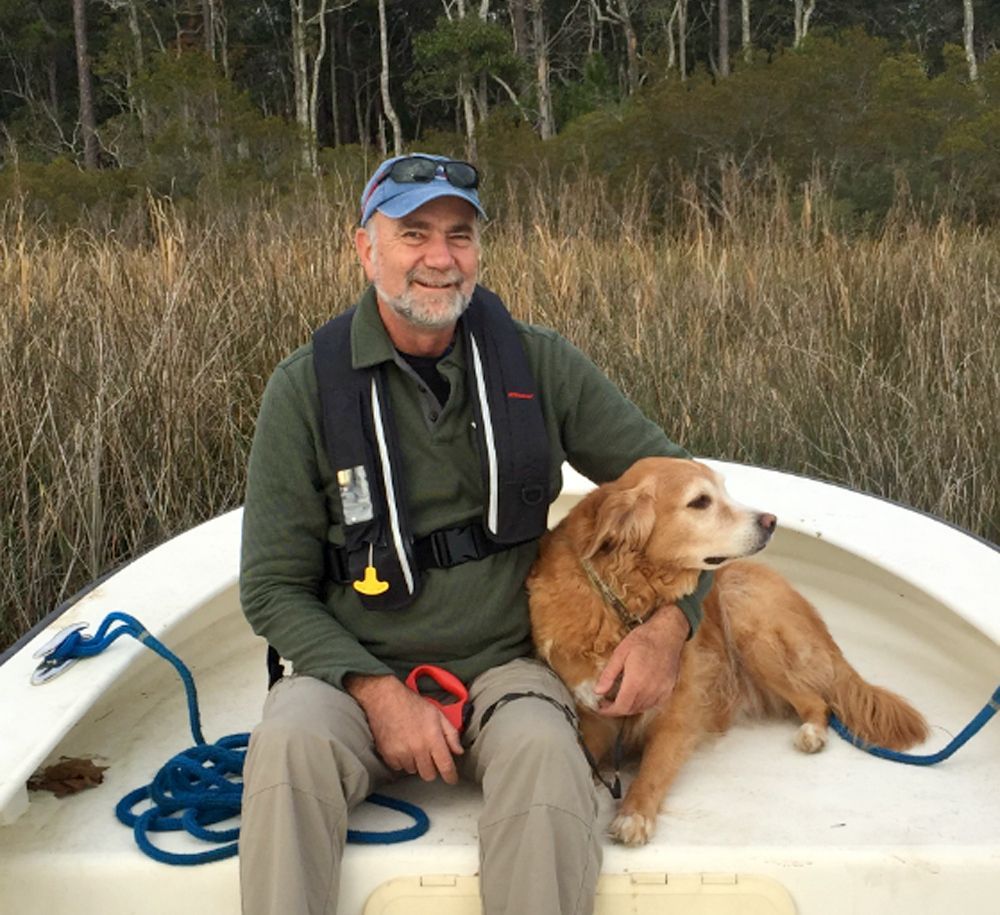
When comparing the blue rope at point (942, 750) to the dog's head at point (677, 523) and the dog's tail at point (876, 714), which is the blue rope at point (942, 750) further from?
the dog's head at point (677, 523)

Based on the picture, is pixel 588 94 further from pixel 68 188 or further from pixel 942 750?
pixel 942 750

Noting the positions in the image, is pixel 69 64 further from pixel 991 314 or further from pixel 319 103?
pixel 991 314

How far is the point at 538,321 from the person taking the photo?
6.69 m

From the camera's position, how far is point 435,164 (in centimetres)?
263

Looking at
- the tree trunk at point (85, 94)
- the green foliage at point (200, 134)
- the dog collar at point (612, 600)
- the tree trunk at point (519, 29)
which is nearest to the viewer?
the dog collar at point (612, 600)

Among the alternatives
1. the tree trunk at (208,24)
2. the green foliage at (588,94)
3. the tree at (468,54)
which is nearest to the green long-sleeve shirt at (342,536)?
the tree at (468,54)

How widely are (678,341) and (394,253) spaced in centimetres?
392

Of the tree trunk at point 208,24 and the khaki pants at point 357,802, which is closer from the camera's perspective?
the khaki pants at point 357,802

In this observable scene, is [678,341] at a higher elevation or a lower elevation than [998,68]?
lower

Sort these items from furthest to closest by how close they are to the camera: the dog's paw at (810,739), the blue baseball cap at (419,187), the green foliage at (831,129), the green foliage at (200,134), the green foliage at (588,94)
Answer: the green foliage at (588,94) → the green foliage at (200,134) → the green foliage at (831,129) → the dog's paw at (810,739) → the blue baseball cap at (419,187)

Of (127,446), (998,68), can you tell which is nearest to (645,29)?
(998,68)

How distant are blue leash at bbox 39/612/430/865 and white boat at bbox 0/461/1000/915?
0.03m

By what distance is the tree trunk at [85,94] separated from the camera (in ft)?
79.8

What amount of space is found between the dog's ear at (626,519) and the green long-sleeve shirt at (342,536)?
0.71 feet
